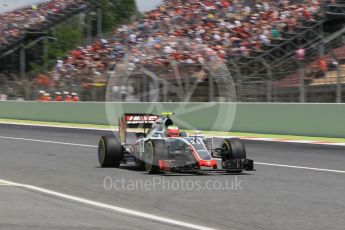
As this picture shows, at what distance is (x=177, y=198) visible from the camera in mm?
7355

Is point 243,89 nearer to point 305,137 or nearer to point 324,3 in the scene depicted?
point 305,137

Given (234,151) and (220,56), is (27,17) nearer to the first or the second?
(220,56)

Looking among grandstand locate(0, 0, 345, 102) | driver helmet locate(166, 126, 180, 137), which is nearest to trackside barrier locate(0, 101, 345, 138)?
grandstand locate(0, 0, 345, 102)

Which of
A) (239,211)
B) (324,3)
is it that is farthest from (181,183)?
(324,3)

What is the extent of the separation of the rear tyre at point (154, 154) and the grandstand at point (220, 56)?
210 inches

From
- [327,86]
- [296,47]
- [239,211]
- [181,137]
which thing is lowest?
[239,211]

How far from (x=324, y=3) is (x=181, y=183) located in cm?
1820

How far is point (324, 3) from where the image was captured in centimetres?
2492

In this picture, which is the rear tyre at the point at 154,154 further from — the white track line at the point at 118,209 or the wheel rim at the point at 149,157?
the white track line at the point at 118,209

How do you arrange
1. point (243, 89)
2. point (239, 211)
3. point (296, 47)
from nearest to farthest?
point (239, 211)
point (243, 89)
point (296, 47)

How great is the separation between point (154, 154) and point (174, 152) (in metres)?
0.31

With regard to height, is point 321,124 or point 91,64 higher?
point 91,64

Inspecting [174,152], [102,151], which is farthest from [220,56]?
[174,152]

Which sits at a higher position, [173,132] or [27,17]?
[27,17]
